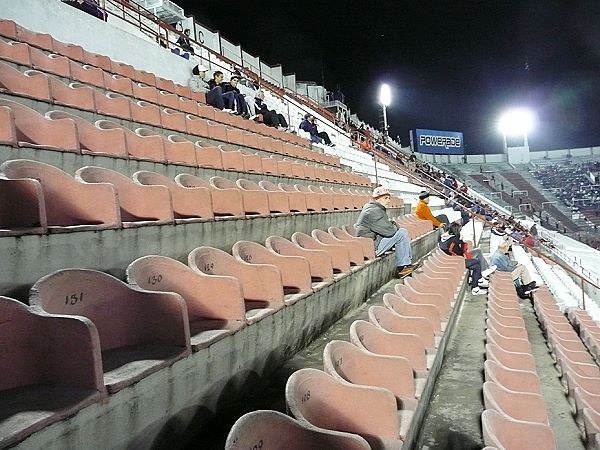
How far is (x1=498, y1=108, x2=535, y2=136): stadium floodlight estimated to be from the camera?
27.0 m

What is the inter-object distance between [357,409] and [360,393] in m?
0.05

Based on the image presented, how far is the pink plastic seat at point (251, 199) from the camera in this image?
284cm

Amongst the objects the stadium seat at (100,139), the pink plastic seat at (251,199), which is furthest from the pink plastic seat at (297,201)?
the stadium seat at (100,139)

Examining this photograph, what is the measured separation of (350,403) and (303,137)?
7100 millimetres

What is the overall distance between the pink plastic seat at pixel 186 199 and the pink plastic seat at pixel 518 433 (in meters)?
1.59

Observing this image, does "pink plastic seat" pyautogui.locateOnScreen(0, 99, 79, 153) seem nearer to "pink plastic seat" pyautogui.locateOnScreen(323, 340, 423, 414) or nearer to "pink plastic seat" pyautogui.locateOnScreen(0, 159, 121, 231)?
"pink plastic seat" pyautogui.locateOnScreen(0, 159, 121, 231)

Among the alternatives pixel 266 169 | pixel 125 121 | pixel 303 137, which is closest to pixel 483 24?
pixel 303 137

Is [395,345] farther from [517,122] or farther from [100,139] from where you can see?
[517,122]

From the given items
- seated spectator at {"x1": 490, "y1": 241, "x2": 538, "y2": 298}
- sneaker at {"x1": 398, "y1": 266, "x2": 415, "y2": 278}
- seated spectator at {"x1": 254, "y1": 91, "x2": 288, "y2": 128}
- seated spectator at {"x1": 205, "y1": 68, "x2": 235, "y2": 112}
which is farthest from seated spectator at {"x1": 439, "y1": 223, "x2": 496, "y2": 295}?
seated spectator at {"x1": 205, "y1": 68, "x2": 235, "y2": 112}

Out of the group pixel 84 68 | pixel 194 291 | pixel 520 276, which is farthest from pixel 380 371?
pixel 520 276

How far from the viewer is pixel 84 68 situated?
419 centimetres

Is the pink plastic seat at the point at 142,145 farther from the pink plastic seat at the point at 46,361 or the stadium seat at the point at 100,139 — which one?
the pink plastic seat at the point at 46,361

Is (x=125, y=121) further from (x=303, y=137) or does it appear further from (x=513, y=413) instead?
(x=303, y=137)

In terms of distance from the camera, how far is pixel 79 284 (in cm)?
123
